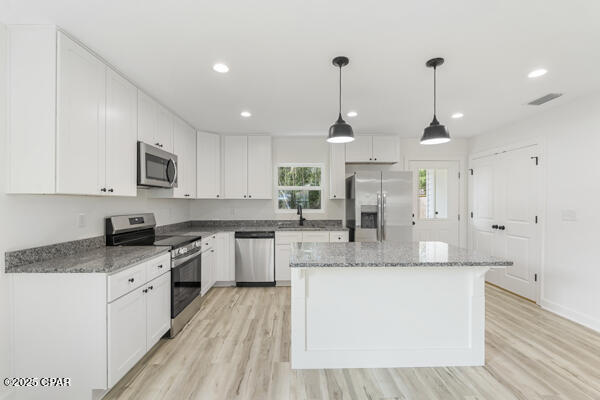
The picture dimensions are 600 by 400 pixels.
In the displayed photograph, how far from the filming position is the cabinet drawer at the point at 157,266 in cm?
217

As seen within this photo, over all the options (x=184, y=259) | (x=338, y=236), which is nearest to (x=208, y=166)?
(x=184, y=259)

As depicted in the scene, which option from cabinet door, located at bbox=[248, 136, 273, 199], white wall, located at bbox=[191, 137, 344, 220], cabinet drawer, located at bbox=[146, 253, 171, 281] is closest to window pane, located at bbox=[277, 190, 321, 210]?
white wall, located at bbox=[191, 137, 344, 220]

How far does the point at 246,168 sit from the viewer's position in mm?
4352

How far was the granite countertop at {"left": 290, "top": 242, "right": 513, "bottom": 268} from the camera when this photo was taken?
181cm

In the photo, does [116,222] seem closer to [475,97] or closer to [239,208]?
[239,208]

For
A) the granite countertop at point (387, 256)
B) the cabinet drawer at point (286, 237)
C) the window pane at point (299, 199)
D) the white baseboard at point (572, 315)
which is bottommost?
the white baseboard at point (572, 315)

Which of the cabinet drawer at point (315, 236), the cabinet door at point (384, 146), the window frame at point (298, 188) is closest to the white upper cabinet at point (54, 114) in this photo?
the cabinet drawer at point (315, 236)

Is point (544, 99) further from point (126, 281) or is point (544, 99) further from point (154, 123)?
point (126, 281)

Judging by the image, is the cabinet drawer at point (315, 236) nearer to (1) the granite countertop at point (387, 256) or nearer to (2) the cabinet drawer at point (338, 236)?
(2) the cabinet drawer at point (338, 236)

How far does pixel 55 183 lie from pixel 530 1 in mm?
3038

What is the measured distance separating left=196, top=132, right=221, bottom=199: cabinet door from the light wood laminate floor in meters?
1.96

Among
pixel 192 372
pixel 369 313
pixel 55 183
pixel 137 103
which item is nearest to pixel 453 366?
pixel 369 313

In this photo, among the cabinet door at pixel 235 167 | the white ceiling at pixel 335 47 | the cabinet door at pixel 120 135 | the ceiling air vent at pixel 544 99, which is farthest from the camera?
the cabinet door at pixel 235 167

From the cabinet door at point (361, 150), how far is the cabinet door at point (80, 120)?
3245 millimetres
